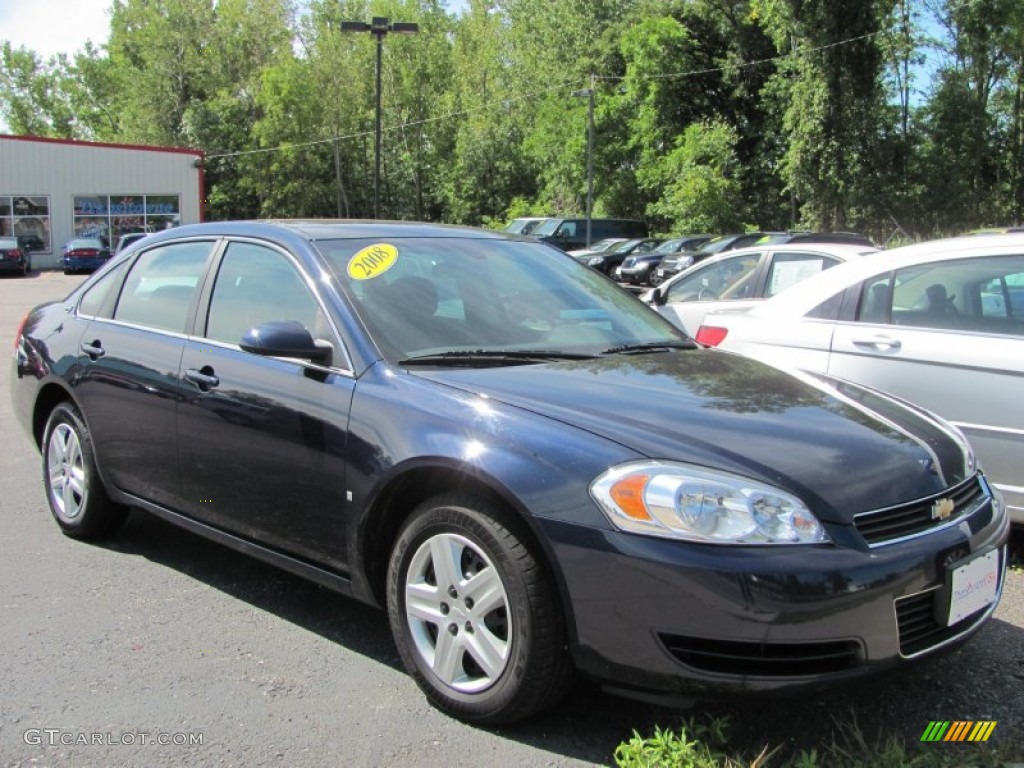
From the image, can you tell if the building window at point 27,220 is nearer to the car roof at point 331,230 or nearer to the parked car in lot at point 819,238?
the parked car in lot at point 819,238

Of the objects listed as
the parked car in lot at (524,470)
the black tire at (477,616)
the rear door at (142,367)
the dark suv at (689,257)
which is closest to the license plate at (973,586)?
the parked car in lot at (524,470)

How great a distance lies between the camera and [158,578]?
4203 mm

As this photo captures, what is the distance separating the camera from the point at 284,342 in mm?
3250

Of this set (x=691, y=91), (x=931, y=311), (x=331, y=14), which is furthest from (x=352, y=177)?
(x=931, y=311)

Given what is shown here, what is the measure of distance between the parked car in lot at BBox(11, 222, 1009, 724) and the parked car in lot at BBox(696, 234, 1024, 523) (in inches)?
41.8

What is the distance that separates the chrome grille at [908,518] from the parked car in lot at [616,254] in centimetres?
2460

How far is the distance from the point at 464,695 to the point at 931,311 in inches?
127

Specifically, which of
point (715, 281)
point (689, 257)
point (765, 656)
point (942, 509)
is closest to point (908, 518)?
point (942, 509)

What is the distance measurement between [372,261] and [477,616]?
5.07ft

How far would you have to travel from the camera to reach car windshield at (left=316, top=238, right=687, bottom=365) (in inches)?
135

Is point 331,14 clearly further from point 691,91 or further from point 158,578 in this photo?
point 158,578

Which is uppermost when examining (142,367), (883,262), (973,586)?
(883,262)

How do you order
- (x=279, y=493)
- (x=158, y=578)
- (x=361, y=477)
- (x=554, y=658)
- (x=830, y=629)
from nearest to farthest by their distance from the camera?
(x=830, y=629) < (x=554, y=658) < (x=361, y=477) < (x=279, y=493) < (x=158, y=578)

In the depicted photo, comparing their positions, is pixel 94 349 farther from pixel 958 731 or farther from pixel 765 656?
pixel 958 731
